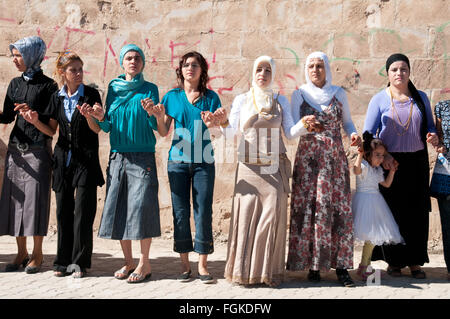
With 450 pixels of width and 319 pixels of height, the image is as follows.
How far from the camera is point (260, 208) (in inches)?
174

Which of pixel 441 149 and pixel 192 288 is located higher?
pixel 441 149

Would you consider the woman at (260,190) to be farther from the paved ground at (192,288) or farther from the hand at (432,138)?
the hand at (432,138)

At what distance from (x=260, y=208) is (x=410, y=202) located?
55.3 inches

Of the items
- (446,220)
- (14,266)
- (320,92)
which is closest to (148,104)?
(320,92)

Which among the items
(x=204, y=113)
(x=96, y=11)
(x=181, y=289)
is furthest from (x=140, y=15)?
(x=181, y=289)

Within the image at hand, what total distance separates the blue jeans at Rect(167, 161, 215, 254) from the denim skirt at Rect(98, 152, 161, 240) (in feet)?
0.67

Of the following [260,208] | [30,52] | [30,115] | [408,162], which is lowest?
[260,208]

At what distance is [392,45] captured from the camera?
5875mm

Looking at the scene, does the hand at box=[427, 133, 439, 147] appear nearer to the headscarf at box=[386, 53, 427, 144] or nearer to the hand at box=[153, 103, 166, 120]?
the headscarf at box=[386, 53, 427, 144]

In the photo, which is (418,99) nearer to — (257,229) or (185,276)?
(257,229)

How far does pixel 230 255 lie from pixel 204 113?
47.5 inches

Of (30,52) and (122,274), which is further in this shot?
(30,52)

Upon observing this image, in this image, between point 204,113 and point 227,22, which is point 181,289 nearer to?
point 204,113

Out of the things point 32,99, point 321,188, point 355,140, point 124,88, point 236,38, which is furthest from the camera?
point 236,38
